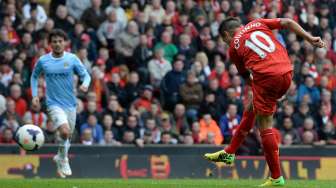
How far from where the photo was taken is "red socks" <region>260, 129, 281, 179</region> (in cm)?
1366

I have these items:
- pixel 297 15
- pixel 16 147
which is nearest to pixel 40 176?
pixel 16 147

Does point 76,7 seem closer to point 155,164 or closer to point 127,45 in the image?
point 127,45

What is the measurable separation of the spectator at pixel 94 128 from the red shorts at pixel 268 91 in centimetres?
863

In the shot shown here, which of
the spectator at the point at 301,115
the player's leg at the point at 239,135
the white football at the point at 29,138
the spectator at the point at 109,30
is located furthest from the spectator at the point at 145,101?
the player's leg at the point at 239,135

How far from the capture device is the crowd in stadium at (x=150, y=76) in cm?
2231

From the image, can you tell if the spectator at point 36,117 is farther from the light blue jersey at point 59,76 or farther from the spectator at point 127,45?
the light blue jersey at point 59,76

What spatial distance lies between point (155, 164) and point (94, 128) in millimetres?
1684

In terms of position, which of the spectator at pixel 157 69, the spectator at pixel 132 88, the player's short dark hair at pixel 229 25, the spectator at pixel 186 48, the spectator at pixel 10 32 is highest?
the spectator at pixel 10 32

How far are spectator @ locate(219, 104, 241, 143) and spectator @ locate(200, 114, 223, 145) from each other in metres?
0.14

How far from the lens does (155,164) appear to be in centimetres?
2152

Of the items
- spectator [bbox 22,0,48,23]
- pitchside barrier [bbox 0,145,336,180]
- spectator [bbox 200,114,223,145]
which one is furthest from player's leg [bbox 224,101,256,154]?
spectator [bbox 22,0,48,23]

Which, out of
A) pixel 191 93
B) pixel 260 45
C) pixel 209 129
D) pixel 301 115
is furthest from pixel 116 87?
pixel 260 45

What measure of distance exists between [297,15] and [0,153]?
A: 10.4 m

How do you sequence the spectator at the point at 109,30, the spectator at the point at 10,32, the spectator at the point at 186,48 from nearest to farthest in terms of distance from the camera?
the spectator at the point at 10,32 < the spectator at the point at 109,30 < the spectator at the point at 186,48
